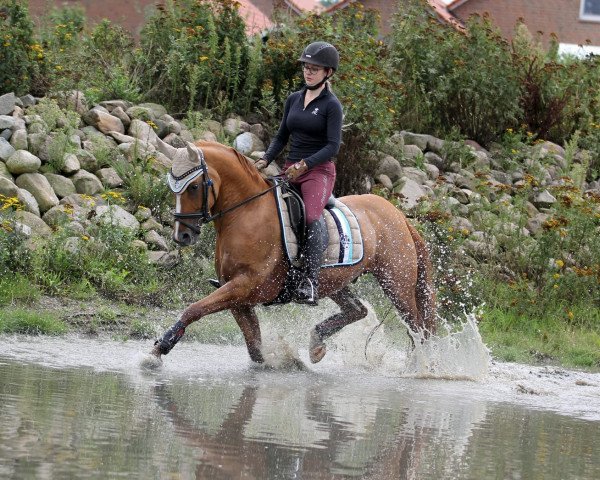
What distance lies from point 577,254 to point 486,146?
5632 mm

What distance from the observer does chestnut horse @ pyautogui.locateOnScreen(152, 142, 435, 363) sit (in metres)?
9.77

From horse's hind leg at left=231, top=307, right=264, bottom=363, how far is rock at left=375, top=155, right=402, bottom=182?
691 centimetres

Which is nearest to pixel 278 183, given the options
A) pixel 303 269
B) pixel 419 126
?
pixel 303 269

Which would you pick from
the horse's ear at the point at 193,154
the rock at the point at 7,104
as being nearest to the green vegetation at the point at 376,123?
the rock at the point at 7,104

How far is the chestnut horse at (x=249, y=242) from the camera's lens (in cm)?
977

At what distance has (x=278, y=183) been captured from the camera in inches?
411

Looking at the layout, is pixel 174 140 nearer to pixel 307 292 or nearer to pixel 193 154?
pixel 307 292

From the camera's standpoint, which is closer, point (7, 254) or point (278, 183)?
point (278, 183)

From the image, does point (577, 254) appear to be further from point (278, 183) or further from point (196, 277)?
point (278, 183)

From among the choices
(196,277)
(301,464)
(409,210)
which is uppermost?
(409,210)

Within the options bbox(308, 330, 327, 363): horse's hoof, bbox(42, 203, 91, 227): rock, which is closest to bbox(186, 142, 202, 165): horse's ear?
bbox(308, 330, 327, 363): horse's hoof

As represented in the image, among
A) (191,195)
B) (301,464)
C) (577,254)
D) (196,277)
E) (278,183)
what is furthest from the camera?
(577,254)

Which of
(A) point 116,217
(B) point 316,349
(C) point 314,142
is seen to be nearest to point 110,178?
(A) point 116,217

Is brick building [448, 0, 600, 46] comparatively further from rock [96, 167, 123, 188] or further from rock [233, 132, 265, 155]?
rock [96, 167, 123, 188]
